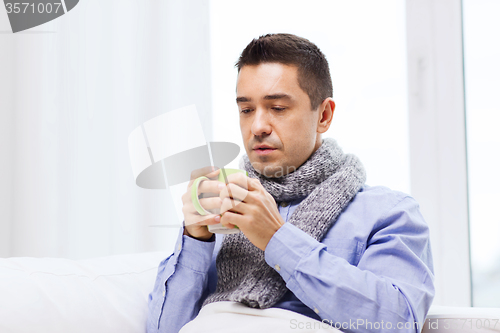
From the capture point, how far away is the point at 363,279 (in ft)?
2.20

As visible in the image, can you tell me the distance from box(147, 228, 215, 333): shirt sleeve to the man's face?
210 mm

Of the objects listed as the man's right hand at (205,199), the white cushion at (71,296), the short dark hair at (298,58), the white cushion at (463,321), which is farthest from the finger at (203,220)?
the white cushion at (463,321)

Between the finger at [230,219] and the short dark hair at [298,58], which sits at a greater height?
the short dark hair at [298,58]

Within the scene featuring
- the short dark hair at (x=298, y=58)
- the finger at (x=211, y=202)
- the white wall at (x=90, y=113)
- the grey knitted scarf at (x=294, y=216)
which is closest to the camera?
the finger at (x=211, y=202)

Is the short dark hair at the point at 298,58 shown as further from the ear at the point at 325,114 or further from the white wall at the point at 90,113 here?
the white wall at the point at 90,113

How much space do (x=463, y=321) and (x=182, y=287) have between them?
0.55 meters

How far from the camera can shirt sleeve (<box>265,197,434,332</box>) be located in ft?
2.15

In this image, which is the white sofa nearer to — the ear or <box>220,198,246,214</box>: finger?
<box>220,198,246,214</box>: finger

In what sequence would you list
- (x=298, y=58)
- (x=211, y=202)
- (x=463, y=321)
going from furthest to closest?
(x=298, y=58)
(x=463, y=321)
(x=211, y=202)

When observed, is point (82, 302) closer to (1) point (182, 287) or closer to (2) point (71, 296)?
(2) point (71, 296)

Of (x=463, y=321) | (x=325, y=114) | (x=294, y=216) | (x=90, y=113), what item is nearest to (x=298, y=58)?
(x=325, y=114)

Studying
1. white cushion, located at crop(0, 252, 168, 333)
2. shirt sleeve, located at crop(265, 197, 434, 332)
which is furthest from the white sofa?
shirt sleeve, located at crop(265, 197, 434, 332)

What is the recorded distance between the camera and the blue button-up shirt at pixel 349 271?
656 millimetres

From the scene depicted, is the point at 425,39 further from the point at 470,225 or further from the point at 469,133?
the point at 470,225
